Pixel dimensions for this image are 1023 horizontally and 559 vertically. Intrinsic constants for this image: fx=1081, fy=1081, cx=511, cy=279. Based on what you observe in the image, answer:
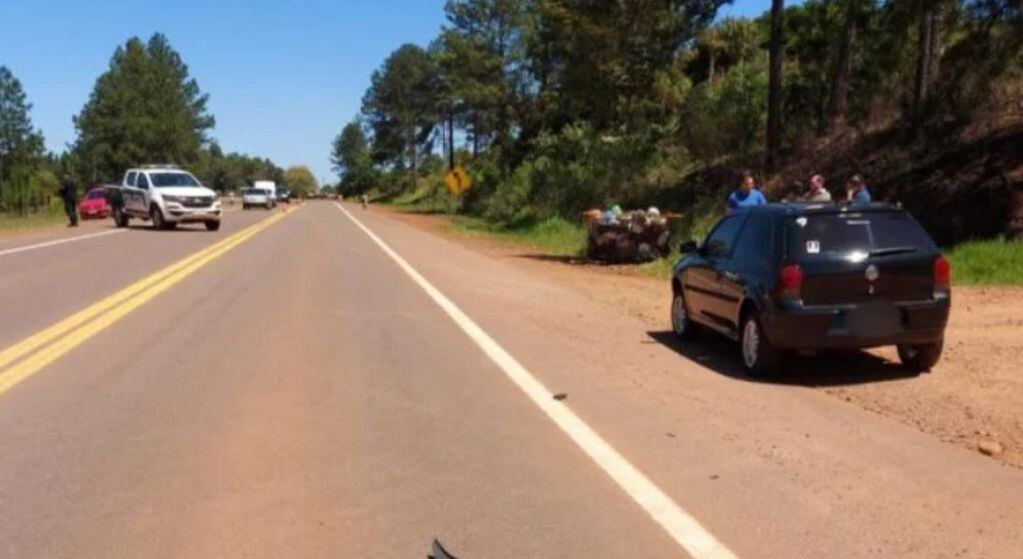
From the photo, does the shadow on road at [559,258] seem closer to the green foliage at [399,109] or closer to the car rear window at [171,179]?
the car rear window at [171,179]

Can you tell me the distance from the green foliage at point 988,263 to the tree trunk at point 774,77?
9.69 meters

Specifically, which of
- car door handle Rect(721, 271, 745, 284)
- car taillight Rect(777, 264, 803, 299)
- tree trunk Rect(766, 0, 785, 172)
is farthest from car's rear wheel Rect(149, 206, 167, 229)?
car taillight Rect(777, 264, 803, 299)

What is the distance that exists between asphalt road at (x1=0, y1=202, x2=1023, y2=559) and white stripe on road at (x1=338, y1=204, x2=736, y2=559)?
24 mm

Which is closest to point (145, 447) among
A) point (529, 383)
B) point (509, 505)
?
point (509, 505)

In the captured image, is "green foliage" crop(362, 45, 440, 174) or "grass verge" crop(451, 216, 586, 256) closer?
"grass verge" crop(451, 216, 586, 256)

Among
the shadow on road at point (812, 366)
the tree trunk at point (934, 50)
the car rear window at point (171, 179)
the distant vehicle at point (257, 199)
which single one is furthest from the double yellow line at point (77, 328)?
the distant vehicle at point (257, 199)

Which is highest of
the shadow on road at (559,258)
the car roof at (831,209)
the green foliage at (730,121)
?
the green foliage at (730,121)

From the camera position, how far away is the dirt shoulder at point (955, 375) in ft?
25.1

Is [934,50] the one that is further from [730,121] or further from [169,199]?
[169,199]

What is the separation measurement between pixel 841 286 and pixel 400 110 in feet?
417

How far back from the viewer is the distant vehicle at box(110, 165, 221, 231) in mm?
34688

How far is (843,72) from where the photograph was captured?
28.0 metres

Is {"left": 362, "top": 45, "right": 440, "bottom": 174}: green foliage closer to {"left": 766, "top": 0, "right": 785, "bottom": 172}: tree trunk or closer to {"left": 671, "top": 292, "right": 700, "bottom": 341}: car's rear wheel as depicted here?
{"left": 766, "top": 0, "right": 785, "bottom": 172}: tree trunk

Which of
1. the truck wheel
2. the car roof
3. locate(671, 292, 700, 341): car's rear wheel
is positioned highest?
the car roof
